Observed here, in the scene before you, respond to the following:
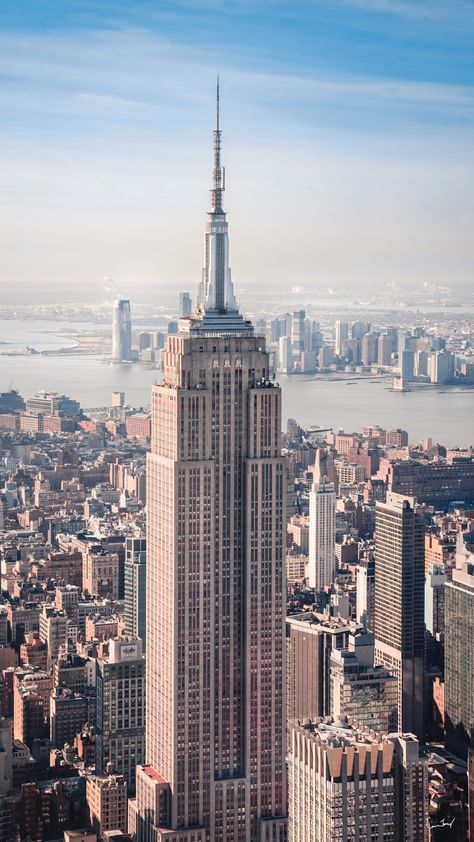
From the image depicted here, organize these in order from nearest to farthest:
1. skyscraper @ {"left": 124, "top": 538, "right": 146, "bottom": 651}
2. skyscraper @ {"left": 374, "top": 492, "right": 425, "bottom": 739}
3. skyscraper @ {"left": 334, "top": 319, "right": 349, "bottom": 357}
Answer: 1. skyscraper @ {"left": 124, "top": 538, "right": 146, "bottom": 651}
2. skyscraper @ {"left": 374, "top": 492, "right": 425, "bottom": 739}
3. skyscraper @ {"left": 334, "top": 319, "right": 349, "bottom": 357}

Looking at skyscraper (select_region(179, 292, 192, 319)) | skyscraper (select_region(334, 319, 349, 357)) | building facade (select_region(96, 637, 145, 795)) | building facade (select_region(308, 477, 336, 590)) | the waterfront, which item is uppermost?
skyscraper (select_region(179, 292, 192, 319))

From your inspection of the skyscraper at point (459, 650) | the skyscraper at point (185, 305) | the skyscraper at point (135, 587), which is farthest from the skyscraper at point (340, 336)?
the skyscraper at point (185, 305)

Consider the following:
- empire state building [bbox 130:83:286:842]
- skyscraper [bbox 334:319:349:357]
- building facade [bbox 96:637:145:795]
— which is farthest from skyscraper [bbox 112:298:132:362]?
empire state building [bbox 130:83:286:842]

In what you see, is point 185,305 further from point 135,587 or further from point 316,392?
point 316,392

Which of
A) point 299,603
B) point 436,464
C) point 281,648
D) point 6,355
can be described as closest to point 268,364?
point 281,648

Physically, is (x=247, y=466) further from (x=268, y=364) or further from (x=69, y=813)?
(x=69, y=813)

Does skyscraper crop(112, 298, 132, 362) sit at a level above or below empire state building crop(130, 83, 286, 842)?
above

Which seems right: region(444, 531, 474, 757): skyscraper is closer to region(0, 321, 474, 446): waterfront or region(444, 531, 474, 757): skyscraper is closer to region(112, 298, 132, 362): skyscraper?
region(0, 321, 474, 446): waterfront
